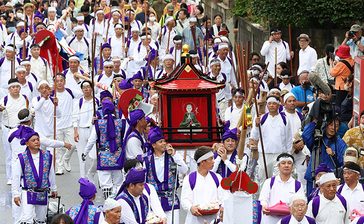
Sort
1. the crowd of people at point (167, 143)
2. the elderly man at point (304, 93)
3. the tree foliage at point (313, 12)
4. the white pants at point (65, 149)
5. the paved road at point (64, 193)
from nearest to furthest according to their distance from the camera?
the crowd of people at point (167, 143) < the paved road at point (64, 193) < the elderly man at point (304, 93) < the white pants at point (65, 149) < the tree foliage at point (313, 12)

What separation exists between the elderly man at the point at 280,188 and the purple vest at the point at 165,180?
4.43 feet

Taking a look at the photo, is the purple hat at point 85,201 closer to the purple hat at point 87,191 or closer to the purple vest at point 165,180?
the purple hat at point 87,191

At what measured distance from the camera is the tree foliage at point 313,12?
2800 centimetres

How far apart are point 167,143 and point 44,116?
384cm

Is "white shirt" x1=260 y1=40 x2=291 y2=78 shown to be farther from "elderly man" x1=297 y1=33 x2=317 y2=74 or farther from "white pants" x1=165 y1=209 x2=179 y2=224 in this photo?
"white pants" x1=165 y1=209 x2=179 y2=224

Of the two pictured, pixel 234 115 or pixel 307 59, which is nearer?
pixel 234 115

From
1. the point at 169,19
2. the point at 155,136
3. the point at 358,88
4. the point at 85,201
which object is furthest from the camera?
the point at 169,19

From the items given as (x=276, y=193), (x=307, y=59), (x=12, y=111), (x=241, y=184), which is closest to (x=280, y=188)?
(x=276, y=193)

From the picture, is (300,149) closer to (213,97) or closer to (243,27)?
(213,97)

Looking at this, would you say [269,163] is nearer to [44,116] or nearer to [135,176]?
[44,116]

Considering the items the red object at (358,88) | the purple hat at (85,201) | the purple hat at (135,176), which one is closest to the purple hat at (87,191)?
the purple hat at (85,201)

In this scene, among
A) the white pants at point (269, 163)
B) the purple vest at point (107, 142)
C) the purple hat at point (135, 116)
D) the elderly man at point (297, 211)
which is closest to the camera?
the elderly man at point (297, 211)

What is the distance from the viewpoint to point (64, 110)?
73.3ft

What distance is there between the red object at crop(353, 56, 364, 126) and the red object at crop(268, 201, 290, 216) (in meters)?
4.31
